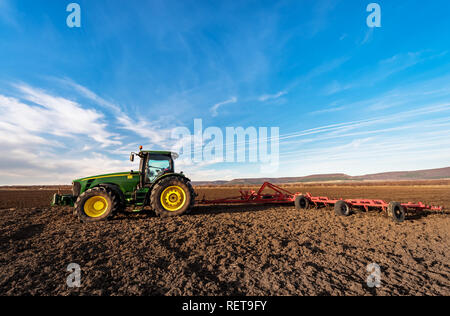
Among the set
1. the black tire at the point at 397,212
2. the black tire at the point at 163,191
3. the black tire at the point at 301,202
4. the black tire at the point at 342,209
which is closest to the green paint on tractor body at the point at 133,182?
the black tire at the point at 163,191

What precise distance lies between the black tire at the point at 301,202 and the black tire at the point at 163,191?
531 cm

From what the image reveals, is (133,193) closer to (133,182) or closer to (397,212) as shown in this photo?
(133,182)

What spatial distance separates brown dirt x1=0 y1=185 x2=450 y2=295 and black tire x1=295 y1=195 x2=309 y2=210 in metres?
3.25

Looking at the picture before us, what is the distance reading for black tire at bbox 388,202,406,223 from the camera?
6.91 meters

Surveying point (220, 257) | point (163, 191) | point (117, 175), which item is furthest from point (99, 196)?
point (220, 257)

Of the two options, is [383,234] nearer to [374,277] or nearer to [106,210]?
[374,277]

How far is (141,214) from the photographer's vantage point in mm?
7625

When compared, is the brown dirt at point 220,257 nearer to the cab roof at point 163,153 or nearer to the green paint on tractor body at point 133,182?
the green paint on tractor body at point 133,182

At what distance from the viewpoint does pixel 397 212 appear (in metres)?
7.09

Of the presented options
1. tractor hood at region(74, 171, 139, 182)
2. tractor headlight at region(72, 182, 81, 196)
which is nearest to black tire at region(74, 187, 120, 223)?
tractor hood at region(74, 171, 139, 182)

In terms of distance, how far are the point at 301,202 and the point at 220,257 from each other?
23.3 feet

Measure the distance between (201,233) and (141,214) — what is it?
3630mm

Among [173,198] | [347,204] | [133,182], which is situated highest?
[133,182]

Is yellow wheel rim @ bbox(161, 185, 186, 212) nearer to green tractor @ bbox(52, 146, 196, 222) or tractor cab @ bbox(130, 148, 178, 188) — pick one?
green tractor @ bbox(52, 146, 196, 222)
